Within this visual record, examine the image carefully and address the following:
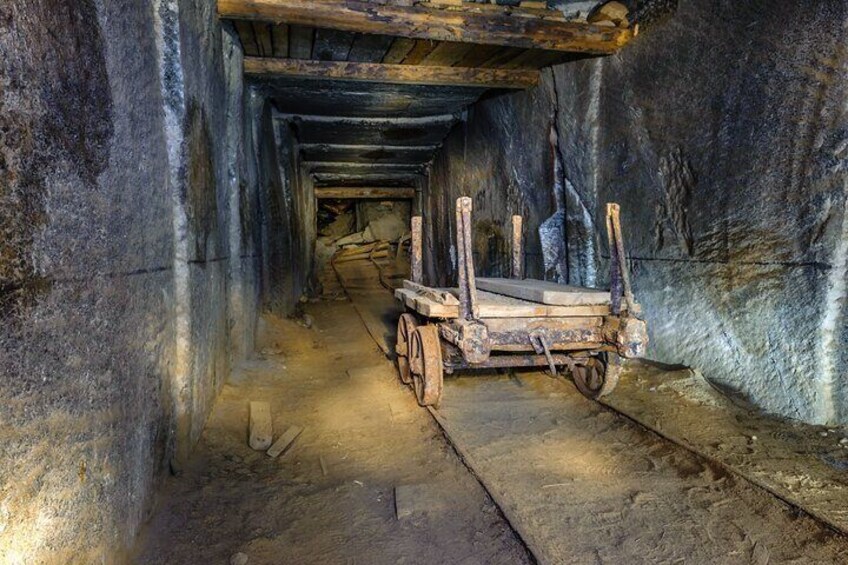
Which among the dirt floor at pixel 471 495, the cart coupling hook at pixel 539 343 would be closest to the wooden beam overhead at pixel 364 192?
the dirt floor at pixel 471 495

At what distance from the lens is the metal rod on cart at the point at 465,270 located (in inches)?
162

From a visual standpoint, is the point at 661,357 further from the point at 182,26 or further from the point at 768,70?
the point at 182,26

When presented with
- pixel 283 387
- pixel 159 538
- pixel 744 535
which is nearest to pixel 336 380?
pixel 283 387

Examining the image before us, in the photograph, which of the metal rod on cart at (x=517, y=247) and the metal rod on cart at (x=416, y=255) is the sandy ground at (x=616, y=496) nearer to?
the metal rod on cart at (x=416, y=255)

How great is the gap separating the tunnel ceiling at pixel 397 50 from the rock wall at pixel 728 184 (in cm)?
67

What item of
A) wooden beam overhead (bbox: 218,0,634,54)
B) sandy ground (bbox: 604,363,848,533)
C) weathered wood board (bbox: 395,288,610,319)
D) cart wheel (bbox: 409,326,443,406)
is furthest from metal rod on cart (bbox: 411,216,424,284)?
sandy ground (bbox: 604,363,848,533)

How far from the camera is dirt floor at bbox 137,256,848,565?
2.74 m

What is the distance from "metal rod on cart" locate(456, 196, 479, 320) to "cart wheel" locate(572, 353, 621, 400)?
145cm

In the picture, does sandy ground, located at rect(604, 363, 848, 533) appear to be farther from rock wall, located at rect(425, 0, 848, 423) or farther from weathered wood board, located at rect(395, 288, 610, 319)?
weathered wood board, located at rect(395, 288, 610, 319)

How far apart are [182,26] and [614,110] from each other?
4863 mm

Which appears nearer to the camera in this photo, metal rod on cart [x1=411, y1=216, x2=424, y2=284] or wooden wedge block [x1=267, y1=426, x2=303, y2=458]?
wooden wedge block [x1=267, y1=426, x2=303, y2=458]

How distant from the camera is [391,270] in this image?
18.9m

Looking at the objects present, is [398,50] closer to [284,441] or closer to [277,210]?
[277,210]

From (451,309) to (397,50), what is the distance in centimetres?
402
